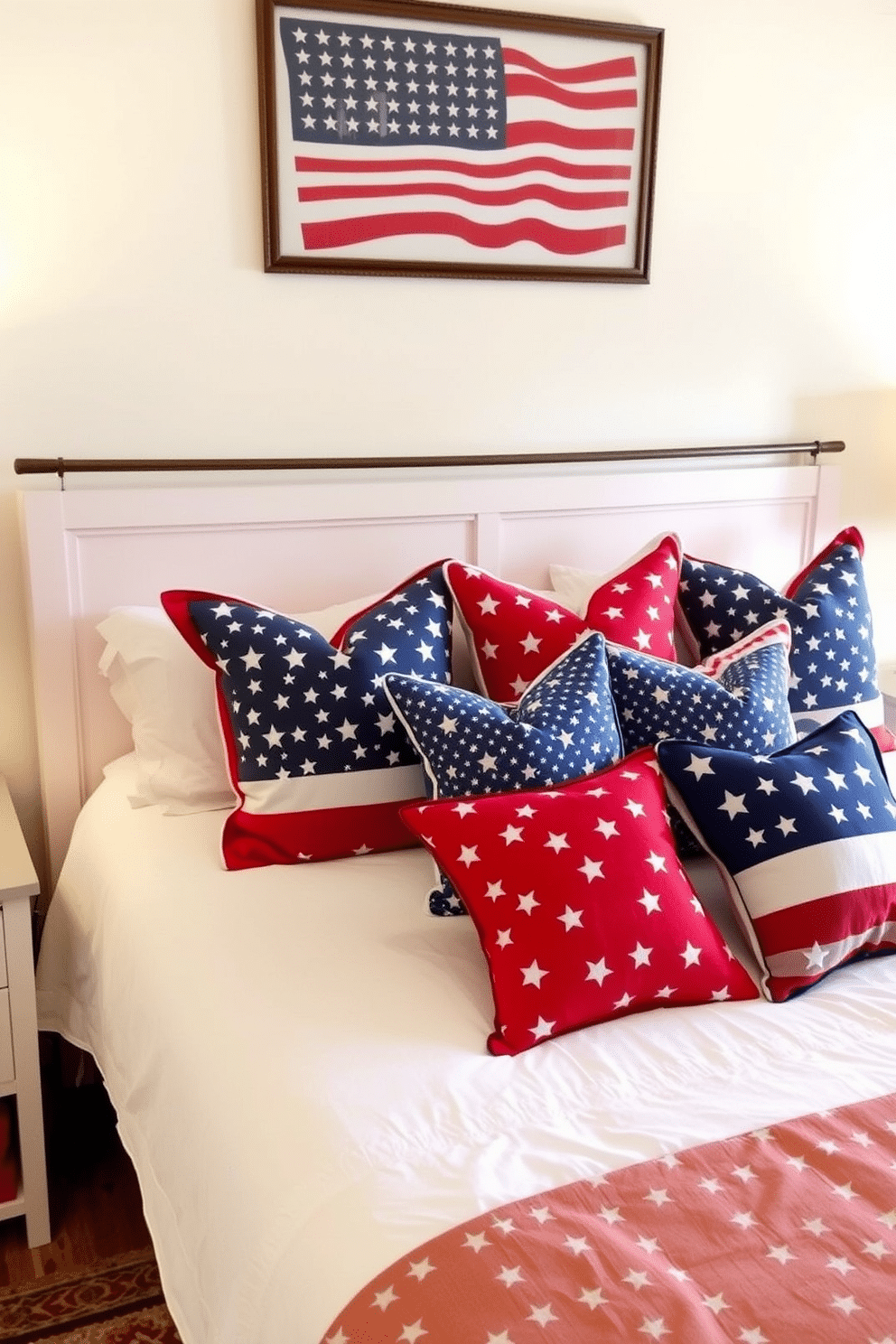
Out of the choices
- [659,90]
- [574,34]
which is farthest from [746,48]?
[574,34]

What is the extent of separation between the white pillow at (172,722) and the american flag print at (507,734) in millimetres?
416

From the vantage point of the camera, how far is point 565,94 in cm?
239

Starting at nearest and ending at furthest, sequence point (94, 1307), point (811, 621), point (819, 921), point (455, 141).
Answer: point (819, 921) → point (94, 1307) → point (811, 621) → point (455, 141)

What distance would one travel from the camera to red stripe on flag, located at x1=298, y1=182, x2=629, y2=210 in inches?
88.9

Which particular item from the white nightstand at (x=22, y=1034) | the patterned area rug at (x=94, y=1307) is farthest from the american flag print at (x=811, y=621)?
the patterned area rug at (x=94, y=1307)

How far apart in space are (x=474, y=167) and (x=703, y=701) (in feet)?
3.88

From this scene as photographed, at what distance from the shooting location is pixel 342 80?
7.25 ft

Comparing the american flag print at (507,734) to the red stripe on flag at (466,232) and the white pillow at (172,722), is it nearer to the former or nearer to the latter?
the white pillow at (172,722)

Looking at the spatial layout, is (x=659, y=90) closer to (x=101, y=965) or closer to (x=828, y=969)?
(x=828, y=969)

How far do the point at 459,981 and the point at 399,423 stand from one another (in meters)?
1.25

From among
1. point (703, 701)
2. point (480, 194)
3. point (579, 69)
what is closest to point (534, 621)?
point (703, 701)

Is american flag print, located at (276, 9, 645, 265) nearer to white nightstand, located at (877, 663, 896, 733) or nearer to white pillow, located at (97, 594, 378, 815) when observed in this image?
white pillow, located at (97, 594, 378, 815)

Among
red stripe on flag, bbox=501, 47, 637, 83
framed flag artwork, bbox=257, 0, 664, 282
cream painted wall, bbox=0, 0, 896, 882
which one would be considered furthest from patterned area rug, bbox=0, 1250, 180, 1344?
red stripe on flag, bbox=501, 47, 637, 83

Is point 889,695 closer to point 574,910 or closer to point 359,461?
point 359,461
